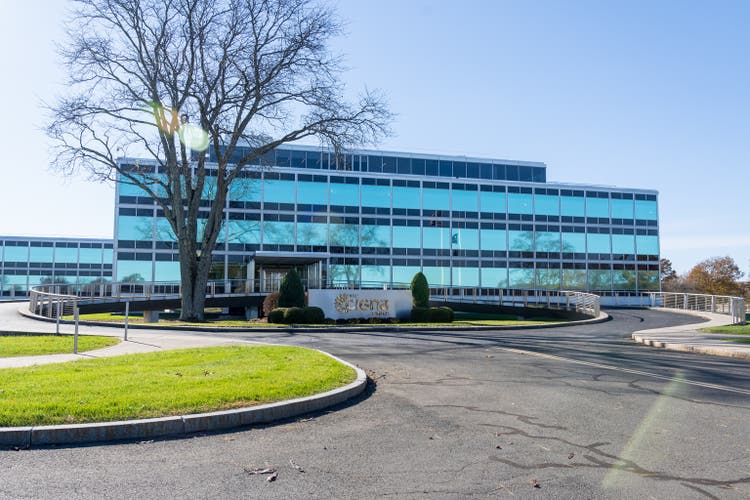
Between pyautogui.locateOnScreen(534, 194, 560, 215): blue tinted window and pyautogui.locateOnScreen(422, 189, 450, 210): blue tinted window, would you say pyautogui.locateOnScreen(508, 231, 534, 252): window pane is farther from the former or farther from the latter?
pyautogui.locateOnScreen(422, 189, 450, 210): blue tinted window

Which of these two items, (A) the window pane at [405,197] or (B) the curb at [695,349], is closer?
(B) the curb at [695,349]

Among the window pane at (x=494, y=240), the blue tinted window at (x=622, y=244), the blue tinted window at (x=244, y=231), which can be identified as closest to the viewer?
the blue tinted window at (x=244, y=231)

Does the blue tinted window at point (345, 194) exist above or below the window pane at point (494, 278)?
above

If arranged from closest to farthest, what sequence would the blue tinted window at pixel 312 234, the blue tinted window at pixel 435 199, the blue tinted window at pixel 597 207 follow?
the blue tinted window at pixel 312 234
the blue tinted window at pixel 435 199
the blue tinted window at pixel 597 207

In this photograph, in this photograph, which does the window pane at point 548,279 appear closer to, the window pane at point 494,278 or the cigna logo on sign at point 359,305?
the window pane at point 494,278

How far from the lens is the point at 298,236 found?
51.7 m

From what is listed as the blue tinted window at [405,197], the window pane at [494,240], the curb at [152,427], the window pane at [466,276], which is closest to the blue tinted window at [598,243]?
the window pane at [494,240]

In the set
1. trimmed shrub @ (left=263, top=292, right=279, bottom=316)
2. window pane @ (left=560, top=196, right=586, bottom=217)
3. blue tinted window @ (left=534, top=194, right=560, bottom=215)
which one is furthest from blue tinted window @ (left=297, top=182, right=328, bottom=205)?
window pane @ (left=560, top=196, right=586, bottom=217)

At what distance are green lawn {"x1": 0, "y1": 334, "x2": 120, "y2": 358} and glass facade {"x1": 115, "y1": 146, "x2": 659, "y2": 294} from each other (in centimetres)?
2909

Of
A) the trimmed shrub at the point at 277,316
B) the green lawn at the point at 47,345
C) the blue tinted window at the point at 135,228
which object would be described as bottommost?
the green lawn at the point at 47,345

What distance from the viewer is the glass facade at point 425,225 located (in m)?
49.8

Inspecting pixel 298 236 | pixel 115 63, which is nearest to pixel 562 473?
pixel 115 63

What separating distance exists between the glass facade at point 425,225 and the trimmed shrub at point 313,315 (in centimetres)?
1735

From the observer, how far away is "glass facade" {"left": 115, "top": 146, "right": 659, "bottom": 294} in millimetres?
49781
